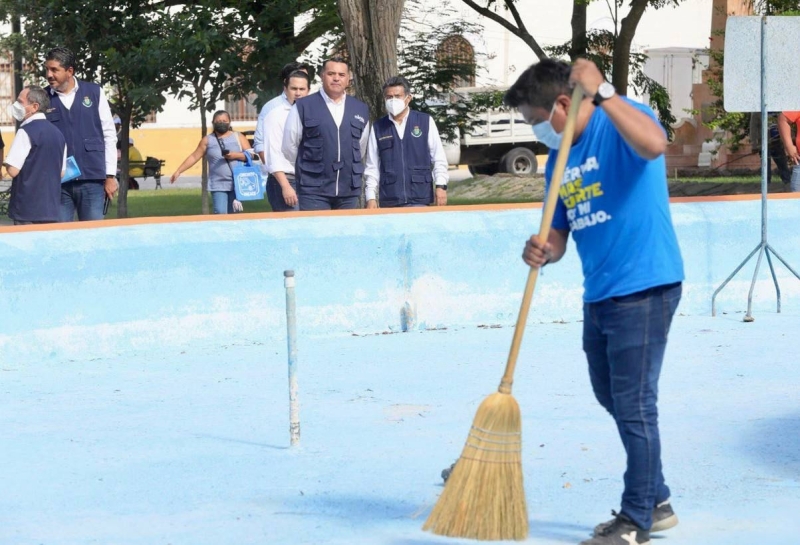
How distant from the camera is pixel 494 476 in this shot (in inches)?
163

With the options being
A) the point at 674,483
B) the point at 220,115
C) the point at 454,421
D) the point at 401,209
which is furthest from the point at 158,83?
the point at 674,483

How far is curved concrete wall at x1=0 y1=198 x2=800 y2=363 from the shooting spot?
8.07 m

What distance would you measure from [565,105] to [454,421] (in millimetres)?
2590

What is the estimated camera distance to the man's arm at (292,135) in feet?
30.4

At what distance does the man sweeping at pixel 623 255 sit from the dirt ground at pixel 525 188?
15552mm

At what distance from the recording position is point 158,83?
61.5ft

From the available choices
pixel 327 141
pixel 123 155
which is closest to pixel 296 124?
pixel 327 141

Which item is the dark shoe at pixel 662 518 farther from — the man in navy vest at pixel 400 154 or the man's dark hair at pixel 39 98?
the man's dark hair at pixel 39 98

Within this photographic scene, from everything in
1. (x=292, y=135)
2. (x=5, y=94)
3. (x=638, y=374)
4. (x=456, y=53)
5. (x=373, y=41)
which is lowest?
(x=638, y=374)

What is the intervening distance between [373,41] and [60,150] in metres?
4.10

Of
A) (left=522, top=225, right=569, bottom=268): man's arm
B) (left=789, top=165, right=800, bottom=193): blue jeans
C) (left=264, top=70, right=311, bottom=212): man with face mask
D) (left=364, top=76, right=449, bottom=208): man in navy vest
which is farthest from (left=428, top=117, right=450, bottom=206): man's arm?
(left=522, top=225, right=569, bottom=268): man's arm

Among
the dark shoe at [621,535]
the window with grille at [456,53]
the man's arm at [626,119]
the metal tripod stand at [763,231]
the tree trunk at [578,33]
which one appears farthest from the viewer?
the tree trunk at [578,33]

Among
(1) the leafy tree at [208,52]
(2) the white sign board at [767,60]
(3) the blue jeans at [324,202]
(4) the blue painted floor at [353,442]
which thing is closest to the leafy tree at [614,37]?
(1) the leafy tree at [208,52]

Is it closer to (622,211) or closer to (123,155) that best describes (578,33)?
(123,155)
